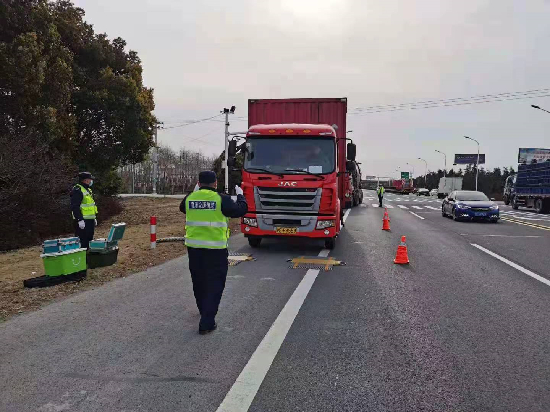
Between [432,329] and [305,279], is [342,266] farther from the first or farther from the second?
[432,329]

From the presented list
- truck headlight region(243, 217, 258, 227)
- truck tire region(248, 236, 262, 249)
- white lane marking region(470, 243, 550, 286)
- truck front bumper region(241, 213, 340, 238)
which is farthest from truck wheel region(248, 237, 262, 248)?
white lane marking region(470, 243, 550, 286)

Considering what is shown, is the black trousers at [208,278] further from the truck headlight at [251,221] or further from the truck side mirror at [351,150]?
the truck side mirror at [351,150]

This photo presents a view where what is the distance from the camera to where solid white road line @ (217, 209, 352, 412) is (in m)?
3.26

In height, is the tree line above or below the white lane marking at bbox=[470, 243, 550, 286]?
above

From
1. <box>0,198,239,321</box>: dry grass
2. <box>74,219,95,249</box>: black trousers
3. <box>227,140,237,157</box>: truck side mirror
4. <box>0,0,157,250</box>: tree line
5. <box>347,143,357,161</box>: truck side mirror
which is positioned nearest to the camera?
<box>0,198,239,321</box>: dry grass

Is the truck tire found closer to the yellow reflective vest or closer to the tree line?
the yellow reflective vest

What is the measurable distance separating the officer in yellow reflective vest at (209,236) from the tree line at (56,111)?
9782mm

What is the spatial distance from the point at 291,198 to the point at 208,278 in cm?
536

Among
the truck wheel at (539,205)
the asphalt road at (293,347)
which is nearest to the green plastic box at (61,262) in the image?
the asphalt road at (293,347)

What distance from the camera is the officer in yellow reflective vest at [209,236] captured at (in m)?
4.92

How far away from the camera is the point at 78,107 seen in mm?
18625

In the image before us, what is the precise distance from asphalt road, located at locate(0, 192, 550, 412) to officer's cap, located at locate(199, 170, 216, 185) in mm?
1630

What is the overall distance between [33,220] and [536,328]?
1337 cm

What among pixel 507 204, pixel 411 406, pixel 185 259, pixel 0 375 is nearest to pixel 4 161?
pixel 185 259
